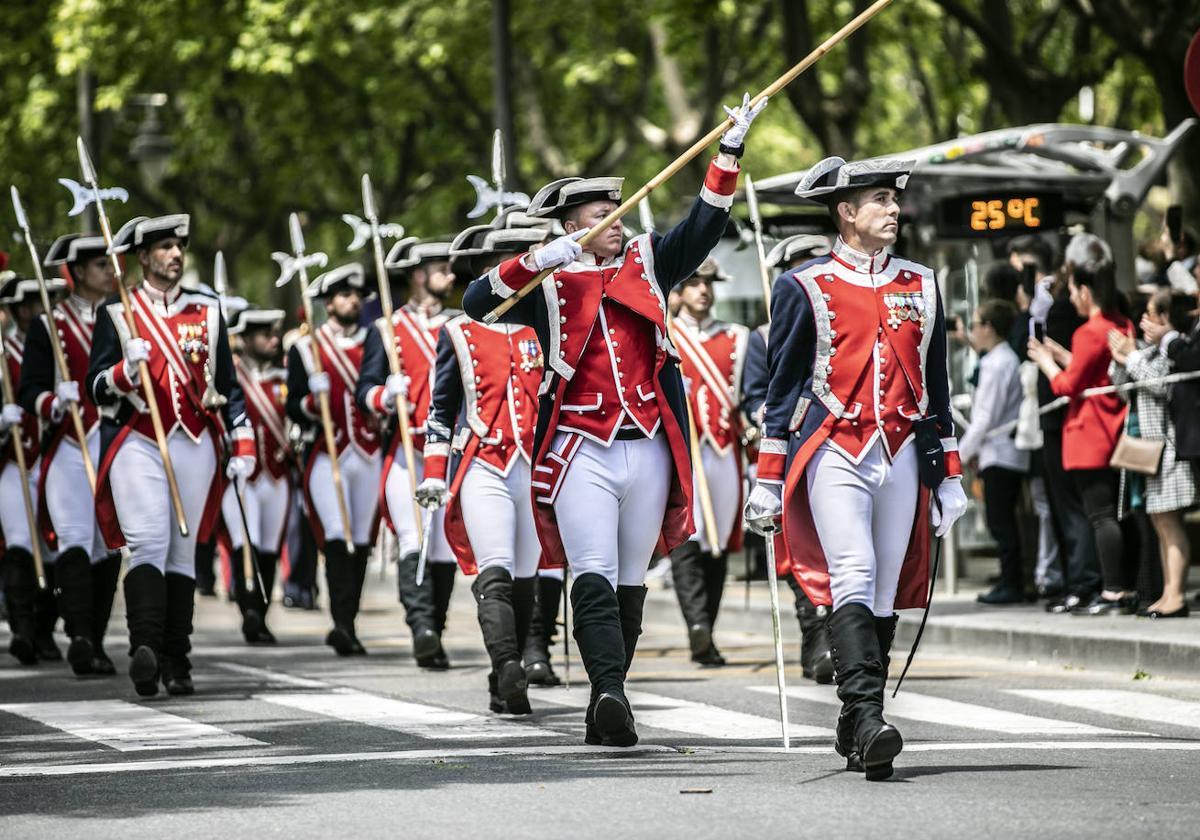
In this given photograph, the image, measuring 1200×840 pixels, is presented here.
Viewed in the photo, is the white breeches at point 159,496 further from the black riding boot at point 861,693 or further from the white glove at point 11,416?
the black riding boot at point 861,693

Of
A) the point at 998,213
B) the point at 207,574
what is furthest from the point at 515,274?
the point at 207,574

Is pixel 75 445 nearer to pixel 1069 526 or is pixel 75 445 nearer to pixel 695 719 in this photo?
pixel 695 719

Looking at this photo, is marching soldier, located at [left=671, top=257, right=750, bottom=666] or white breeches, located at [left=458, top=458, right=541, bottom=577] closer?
white breeches, located at [left=458, top=458, right=541, bottom=577]

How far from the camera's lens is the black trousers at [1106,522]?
532 inches

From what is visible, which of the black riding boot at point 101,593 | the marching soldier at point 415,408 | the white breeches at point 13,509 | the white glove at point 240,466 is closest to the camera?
the white glove at point 240,466

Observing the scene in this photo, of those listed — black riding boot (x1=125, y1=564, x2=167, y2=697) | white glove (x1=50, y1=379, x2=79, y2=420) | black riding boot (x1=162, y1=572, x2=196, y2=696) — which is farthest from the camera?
white glove (x1=50, y1=379, x2=79, y2=420)

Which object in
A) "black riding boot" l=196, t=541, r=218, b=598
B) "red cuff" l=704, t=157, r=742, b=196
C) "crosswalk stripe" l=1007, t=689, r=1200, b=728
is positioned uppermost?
"red cuff" l=704, t=157, r=742, b=196

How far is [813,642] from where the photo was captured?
11500 millimetres

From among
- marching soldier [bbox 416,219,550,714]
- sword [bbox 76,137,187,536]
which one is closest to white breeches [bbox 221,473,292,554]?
sword [bbox 76,137,187,536]

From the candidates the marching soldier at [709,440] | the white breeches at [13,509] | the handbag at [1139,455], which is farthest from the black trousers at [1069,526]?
the white breeches at [13,509]

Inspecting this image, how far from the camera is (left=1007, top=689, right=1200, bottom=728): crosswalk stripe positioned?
9.70m

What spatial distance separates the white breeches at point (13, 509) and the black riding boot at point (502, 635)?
184 inches

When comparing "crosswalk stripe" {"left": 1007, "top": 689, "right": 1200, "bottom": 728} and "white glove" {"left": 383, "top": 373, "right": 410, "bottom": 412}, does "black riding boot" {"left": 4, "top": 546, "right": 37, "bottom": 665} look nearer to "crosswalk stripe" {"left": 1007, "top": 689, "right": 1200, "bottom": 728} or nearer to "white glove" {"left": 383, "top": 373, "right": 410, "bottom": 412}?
"white glove" {"left": 383, "top": 373, "right": 410, "bottom": 412}

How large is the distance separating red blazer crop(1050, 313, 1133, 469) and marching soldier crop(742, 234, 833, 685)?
7.28 feet
